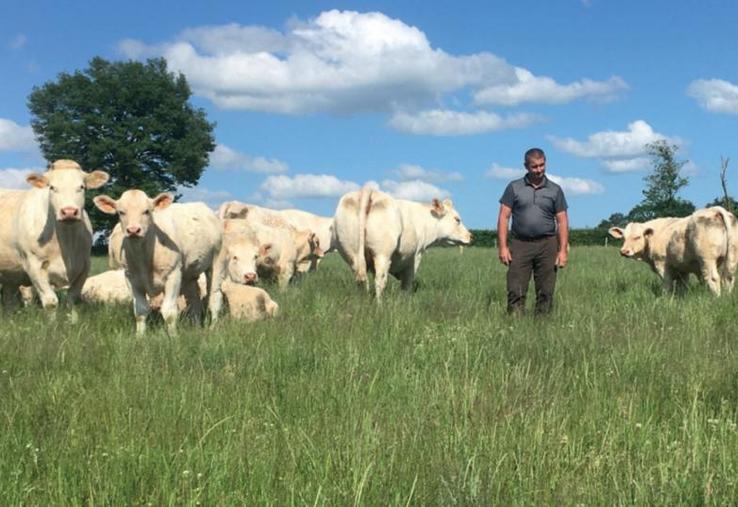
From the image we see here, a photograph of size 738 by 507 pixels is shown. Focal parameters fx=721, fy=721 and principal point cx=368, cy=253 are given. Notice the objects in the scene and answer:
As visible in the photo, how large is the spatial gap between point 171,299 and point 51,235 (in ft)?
6.44

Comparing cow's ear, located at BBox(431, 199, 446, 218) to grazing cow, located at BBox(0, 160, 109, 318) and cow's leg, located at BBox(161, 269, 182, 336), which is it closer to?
grazing cow, located at BBox(0, 160, 109, 318)

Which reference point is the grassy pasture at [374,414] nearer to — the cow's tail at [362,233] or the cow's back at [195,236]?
the cow's back at [195,236]

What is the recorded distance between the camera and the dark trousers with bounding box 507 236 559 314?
348 inches

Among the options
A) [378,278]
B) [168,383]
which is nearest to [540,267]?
[378,278]

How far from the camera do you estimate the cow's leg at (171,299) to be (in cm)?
825

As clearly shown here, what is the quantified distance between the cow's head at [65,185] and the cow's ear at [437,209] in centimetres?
851

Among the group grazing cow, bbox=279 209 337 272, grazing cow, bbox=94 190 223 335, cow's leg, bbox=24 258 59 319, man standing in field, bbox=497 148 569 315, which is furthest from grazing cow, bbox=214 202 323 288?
man standing in field, bbox=497 148 569 315

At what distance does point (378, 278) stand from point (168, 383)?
7202 millimetres

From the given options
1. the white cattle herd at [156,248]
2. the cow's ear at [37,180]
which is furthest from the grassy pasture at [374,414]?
the cow's ear at [37,180]

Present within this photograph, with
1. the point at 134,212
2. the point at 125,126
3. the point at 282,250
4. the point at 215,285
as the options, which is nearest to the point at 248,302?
the point at 215,285

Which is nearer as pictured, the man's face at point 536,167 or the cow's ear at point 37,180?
the man's face at point 536,167

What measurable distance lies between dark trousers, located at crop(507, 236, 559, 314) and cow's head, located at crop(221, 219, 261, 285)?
4050 mm

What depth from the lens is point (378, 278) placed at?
1198 centimetres

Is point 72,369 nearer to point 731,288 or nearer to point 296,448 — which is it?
point 296,448
